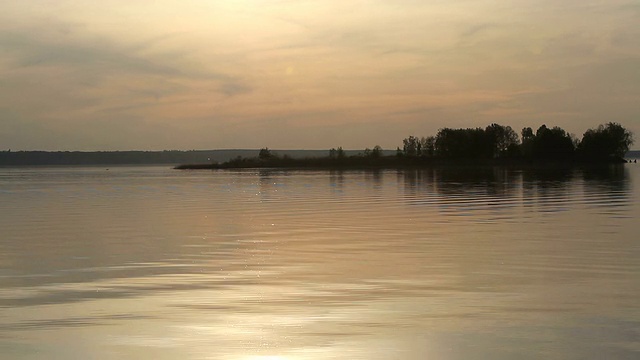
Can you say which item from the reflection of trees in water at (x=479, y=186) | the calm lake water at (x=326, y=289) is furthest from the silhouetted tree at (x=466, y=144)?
the calm lake water at (x=326, y=289)

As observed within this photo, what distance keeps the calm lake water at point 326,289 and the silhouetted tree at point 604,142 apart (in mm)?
141736

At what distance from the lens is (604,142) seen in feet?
542

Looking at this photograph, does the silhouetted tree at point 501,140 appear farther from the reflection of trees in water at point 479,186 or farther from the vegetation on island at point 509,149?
the reflection of trees in water at point 479,186

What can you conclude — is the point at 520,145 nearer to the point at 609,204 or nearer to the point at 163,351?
the point at 609,204

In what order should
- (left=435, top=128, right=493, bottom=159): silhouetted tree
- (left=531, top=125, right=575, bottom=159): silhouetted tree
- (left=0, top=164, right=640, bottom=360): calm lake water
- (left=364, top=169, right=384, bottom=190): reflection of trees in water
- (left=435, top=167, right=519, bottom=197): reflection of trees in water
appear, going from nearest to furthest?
1. (left=0, top=164, right=640, bottom=360): calm lake water
2. (left=435, top=167, right=519, bottom=197): reflection of trees in water
3. (left=364, top=169, right=384, bottom=190): reflection of trees in water
4. (left=531, top=125, right=575, bottom=159): silhouetted tree
5. (left=435, top=128, right=493, bottom=159): silhouetted tree

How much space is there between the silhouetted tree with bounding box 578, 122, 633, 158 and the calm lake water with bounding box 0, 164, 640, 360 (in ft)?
465

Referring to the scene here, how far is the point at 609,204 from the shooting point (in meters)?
34.8

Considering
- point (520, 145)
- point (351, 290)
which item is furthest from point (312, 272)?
point (520, 145)

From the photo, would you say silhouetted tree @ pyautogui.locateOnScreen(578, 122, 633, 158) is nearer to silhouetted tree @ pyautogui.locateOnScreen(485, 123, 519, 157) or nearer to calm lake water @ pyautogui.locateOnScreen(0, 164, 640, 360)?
silhouetted tree @ pyautogui.locateOnScreen(485, 123, 519, 157)

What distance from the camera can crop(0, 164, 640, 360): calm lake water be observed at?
33.8ft

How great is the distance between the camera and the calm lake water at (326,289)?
33.8 feet

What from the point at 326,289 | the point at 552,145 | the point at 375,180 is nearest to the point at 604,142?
the point at 552,145

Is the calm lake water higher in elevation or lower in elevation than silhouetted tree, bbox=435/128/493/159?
lower

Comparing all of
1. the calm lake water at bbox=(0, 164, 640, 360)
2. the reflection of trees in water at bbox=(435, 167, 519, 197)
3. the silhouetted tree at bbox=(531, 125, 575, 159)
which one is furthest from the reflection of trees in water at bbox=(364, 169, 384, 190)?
the silhouetted tree at bbox=(531, 125, 575, 159)
